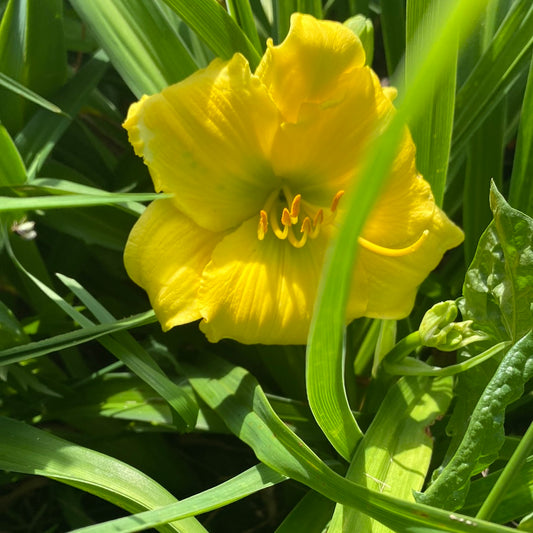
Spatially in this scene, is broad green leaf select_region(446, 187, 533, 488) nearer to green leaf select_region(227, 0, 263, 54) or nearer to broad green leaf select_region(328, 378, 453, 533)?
broad green leaf select_region(328, 378, 453, 533)

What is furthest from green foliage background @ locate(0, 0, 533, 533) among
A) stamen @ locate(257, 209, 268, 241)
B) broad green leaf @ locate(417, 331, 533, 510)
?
stamen @ locate(257, 209, 268, 241)

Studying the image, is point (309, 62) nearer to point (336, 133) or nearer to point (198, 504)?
point (336, 133)

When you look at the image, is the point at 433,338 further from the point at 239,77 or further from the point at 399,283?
the point at 239,77

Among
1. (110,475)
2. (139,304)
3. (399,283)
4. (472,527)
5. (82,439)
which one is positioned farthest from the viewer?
(139,304)

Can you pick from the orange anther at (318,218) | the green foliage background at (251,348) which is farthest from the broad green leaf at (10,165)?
the orange anther at (318,218)

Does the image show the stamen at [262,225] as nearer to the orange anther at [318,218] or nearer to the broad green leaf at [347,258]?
the orange anther at [318,218]

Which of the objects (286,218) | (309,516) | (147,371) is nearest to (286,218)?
(286,218)

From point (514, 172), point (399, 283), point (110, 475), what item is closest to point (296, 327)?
point (399, 283)
